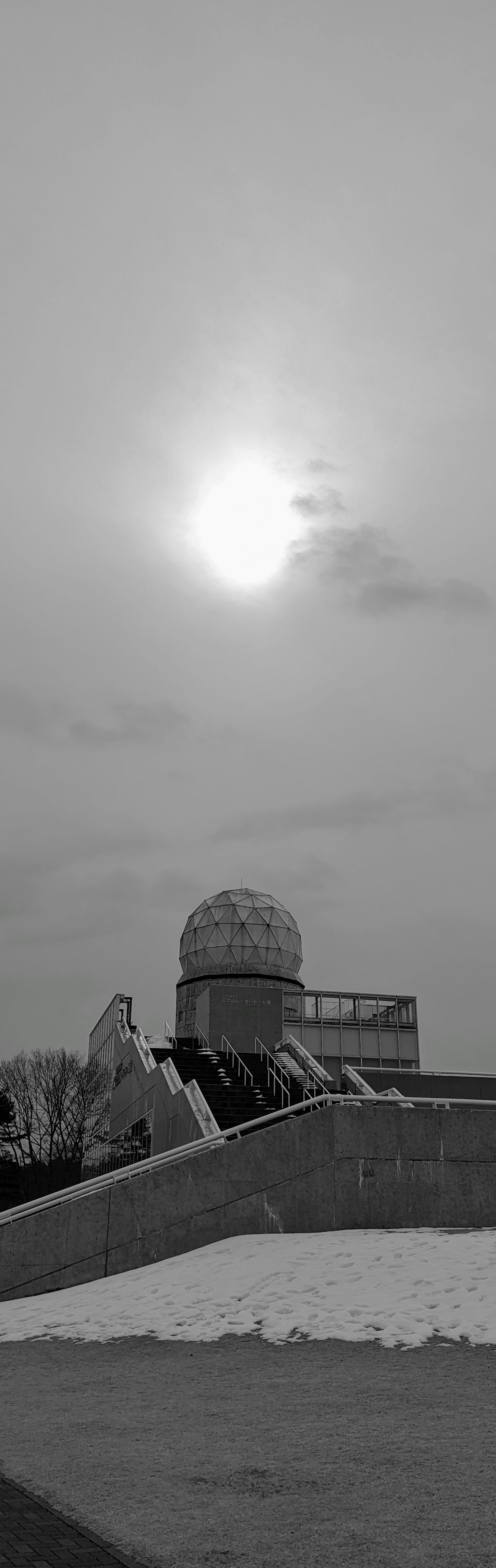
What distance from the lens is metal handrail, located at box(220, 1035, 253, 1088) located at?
27391 millimetres

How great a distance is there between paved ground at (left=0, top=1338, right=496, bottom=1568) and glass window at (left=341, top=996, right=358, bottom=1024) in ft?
113

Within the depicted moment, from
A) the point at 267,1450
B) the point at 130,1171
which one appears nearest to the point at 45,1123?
the point at 130,1171

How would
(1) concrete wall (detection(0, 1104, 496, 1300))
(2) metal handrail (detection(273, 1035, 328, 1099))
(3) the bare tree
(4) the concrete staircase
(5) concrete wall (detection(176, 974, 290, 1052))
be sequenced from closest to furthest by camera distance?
(1) concrete wall (detection(0, 1104, 496, 1300)) < (4) the concrete staircase < (2) metal handrail (detection(273, 1035, 328, 1099)) < (5) concrete wall (detection(176, 974, 290, 1052)) < (3) the bare tree

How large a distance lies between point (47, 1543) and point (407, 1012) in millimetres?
41002

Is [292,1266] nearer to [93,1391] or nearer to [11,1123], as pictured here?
[93,1391]

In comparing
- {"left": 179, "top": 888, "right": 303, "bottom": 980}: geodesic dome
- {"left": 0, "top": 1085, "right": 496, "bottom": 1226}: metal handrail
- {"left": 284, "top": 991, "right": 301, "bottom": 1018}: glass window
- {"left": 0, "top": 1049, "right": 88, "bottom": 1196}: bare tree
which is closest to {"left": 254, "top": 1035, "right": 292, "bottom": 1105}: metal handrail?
{"left": 0, "top": 1085, "right": 496, "bottom": 1226}: metal handrail

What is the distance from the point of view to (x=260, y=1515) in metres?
5.64

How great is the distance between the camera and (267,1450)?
22.6 ft

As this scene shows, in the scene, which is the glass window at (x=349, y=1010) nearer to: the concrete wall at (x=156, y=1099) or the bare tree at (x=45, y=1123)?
the concrete wall at (x=156, y=1099)

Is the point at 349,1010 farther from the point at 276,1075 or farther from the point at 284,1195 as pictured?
the point at 284,1195

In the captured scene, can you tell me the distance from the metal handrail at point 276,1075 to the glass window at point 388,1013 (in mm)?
13366

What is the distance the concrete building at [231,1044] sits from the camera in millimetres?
25031

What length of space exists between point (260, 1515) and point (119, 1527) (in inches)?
29.5

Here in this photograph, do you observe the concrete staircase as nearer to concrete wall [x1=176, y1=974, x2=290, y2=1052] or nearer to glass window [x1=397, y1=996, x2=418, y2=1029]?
concrete wall [x1=176, y1=974, x2=290, y2=1052]
